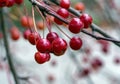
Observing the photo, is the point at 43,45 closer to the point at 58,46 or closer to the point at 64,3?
the point at 58,46

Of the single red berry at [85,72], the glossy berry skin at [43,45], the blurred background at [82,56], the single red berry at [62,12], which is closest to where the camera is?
the glossy berry skin at [43,45]

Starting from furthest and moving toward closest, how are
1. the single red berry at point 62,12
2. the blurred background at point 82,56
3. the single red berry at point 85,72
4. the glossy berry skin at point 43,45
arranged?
1. the single red berry at point 85,72
2. the blurred background at point 82,56
3. the single red berry at point 62,12
4. the glossy berry skin at point 43,45

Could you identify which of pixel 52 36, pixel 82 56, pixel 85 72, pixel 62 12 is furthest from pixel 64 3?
pixel 82 56

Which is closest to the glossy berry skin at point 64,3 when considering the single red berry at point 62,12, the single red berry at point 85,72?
the single red berry at point 62,12

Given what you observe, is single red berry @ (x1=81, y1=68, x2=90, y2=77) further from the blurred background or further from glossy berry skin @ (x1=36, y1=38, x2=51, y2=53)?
glossy berry skin @ (x1=36, y1=38, x2=51, y2=53)

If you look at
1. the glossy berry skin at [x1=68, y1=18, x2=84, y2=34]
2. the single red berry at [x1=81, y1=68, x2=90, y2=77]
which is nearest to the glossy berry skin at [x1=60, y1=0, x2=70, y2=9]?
the glossy berry skin at [x1=68, y1=18, x2=84, y2=34]

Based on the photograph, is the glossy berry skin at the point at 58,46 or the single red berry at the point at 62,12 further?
the single red berry at the point at 62,12

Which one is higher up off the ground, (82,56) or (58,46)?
(58,46)

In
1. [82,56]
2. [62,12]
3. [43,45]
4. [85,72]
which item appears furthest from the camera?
[82,56]

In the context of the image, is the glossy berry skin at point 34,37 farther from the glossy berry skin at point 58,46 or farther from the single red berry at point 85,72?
the single red berry at point 85,72
